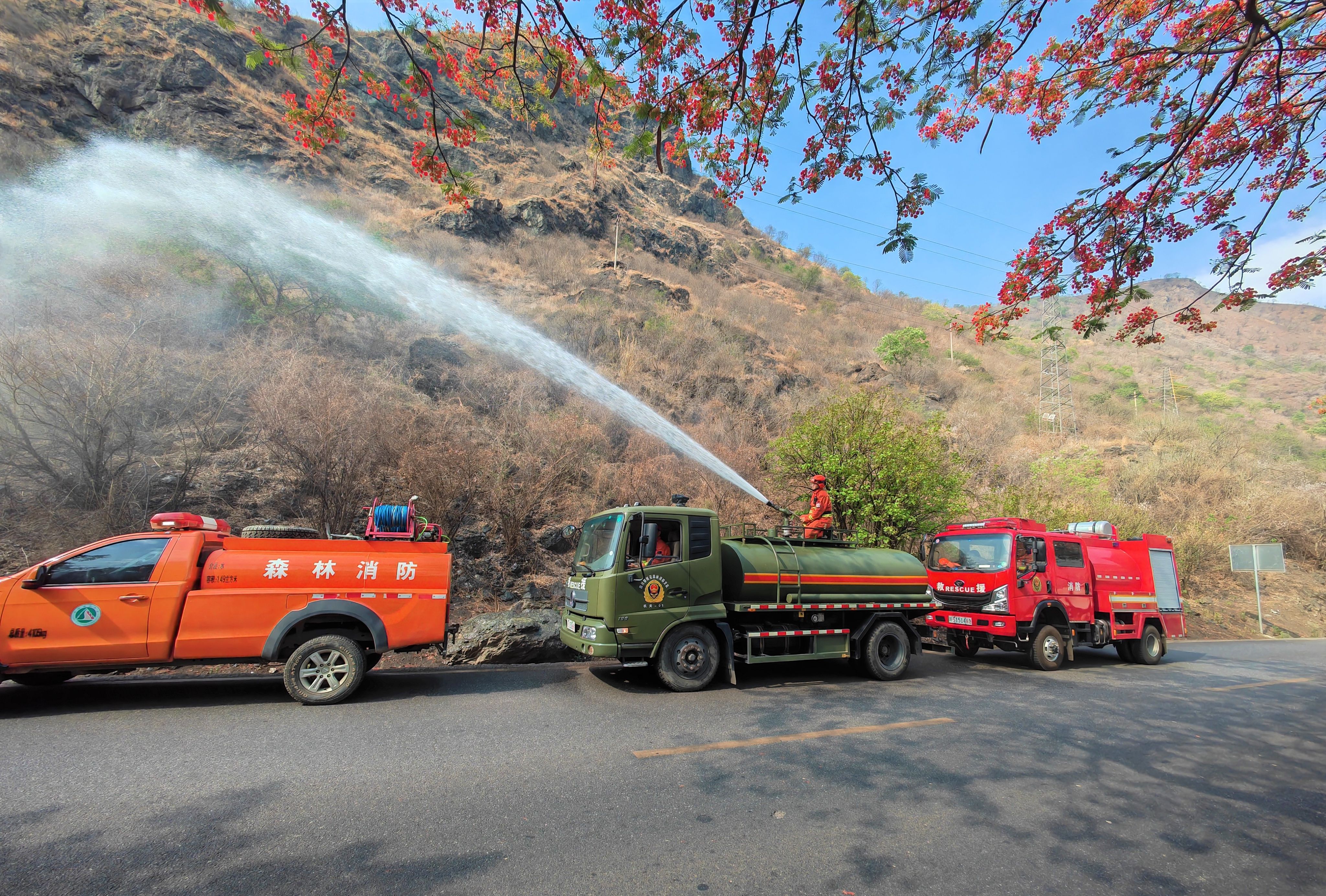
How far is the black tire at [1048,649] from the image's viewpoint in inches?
404

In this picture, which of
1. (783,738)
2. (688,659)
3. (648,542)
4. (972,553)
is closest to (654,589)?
(648,542)

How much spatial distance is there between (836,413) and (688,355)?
15629 mm

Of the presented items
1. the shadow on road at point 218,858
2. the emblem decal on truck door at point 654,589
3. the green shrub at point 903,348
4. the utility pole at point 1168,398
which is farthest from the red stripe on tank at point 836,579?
the utility pole at point 1168,398

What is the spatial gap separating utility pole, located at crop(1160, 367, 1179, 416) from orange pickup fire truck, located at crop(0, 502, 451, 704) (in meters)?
52.7

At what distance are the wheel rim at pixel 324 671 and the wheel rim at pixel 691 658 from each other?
395cm

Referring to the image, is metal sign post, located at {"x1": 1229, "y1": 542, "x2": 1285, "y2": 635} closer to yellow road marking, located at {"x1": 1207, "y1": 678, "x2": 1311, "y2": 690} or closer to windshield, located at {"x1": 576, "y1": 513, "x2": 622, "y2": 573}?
yellow road marking, located at {"x1": 1207, "y1": 678, "x2": 1311, "y2": 690}

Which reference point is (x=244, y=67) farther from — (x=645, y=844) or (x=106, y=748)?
(x=645, y=844)

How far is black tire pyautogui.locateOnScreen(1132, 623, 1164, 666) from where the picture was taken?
1178 centimetres

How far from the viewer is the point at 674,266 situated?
160 ft

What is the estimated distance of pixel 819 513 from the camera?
1020 centimetres

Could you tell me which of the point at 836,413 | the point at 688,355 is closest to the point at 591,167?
the point at 688,355

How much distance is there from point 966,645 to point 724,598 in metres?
5.81

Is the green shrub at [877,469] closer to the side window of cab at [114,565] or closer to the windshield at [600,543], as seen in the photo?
the windshield at [600,543]

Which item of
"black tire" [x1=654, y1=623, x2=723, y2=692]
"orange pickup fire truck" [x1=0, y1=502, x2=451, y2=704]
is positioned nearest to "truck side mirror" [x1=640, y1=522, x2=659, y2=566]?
"black tire" [x1=654, y1=623, x2=723, y2=692]
